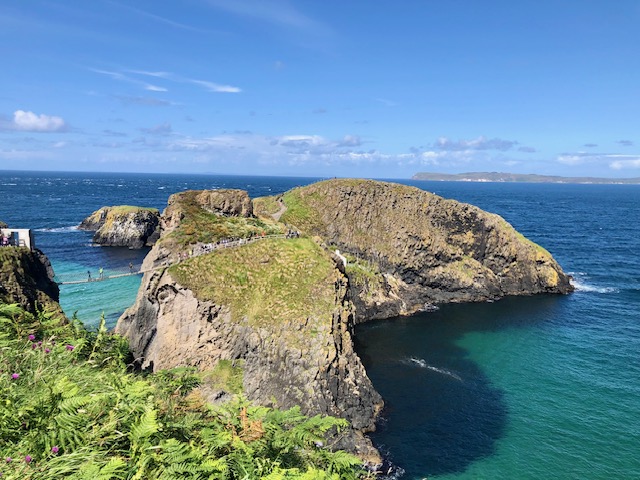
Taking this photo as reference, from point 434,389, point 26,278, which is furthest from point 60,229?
point 434,389

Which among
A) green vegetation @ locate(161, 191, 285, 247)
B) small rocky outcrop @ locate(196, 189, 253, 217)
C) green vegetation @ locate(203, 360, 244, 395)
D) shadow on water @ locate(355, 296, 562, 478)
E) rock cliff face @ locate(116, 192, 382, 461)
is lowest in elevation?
shadow on water @ locate(355, 296, 562, 478)

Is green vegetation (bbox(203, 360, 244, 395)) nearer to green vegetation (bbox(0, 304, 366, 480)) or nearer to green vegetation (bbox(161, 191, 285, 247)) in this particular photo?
green vegetation (bbox(161, 191, 285, 247))

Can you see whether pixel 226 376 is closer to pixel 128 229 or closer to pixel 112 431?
pixel 112 431

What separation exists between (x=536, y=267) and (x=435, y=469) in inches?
2460

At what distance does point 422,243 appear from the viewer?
78625 mm

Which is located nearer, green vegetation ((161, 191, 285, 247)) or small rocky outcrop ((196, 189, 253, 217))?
green vegetation ((161, 191, 285, 247))

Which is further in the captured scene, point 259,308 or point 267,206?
point 267,206

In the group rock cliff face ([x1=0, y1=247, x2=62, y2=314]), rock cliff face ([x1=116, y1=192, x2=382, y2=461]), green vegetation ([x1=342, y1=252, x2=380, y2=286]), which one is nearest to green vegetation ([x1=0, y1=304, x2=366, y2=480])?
rock cliff face ([x1=0, y1=247, x2=62, y2=314])

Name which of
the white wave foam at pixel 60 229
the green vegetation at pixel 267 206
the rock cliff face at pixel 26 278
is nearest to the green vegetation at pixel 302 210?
the green vegetation at pixel 267 206

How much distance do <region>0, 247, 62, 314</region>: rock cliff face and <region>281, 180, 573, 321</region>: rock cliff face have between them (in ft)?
156

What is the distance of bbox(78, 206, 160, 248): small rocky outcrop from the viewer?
107 meters

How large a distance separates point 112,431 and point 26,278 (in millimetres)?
27777

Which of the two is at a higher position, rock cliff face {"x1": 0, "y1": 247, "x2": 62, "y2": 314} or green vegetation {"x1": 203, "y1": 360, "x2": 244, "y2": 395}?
rock cliff face {"x1": 0, "y1": 247, "x2": 62, "y2": 314}

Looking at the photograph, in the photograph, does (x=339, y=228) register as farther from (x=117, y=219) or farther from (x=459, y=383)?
(x=117, y=219)
